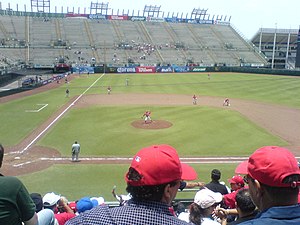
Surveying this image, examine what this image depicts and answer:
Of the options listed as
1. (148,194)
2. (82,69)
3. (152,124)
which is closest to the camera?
(148,194)

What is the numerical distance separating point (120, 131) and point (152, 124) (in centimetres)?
353

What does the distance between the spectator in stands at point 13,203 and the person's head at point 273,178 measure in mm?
2601

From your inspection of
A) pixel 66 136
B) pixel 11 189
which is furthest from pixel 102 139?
pixel 11 189

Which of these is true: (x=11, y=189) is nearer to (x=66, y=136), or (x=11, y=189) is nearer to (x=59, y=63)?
(x=66, y=136)

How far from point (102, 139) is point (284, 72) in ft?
211

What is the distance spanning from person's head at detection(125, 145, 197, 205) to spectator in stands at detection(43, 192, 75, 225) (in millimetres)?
3941

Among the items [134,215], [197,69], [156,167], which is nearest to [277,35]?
[197,69]

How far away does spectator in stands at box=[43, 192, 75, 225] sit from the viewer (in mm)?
6371

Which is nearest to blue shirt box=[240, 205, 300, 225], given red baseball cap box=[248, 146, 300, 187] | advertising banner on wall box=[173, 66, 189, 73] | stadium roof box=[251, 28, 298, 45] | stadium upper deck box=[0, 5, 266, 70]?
red baseball cap box=[248, 146, 300, 187]

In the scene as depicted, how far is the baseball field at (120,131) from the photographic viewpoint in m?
17.9

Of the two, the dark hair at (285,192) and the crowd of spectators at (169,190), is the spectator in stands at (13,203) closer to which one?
the crowd of spectators at (169,190)

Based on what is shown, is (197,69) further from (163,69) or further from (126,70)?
(126,70)

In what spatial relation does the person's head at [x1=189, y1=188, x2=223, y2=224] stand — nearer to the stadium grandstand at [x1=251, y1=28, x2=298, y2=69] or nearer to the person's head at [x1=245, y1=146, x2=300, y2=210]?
the person's head at [x1=245, y1=146, x2=300, y2=210]

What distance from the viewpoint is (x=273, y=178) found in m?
2.95
